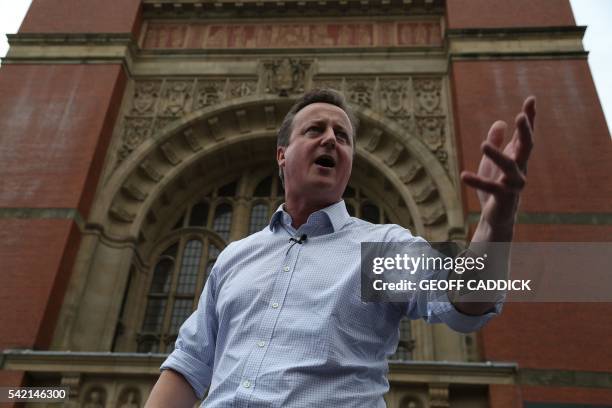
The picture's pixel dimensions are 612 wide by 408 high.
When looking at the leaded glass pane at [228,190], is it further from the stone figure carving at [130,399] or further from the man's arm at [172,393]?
the man's arm at [172,393]

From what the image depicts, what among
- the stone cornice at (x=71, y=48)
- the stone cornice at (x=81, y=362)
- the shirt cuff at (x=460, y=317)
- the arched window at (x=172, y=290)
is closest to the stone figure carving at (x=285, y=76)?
the stone cornice at (x=71, y=48)

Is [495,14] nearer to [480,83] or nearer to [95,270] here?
[480,83]

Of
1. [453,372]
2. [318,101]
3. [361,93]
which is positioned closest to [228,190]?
[361,93]

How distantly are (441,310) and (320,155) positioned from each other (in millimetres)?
661

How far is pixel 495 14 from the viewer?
32.1 ft

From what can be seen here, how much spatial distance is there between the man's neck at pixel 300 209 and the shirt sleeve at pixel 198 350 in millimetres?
382

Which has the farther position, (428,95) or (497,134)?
(428,95)

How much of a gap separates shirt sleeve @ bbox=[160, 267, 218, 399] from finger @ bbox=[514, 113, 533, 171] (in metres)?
1.10

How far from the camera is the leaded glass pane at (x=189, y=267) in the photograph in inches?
346

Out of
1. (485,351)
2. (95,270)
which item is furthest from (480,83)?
(95,270)

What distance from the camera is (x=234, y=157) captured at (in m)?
10.0

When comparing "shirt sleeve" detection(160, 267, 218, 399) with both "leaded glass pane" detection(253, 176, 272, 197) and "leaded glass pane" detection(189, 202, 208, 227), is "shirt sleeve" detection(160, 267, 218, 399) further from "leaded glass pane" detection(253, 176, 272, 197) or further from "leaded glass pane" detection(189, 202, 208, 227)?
"leaded glass pane" detection(253, 176, 272, 197)

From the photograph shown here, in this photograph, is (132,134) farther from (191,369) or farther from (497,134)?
(497,134)

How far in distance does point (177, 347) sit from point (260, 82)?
27.8 feet
